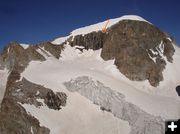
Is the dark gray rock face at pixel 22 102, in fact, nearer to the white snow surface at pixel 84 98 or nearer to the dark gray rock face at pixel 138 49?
the white snow surface at pixel 84 98

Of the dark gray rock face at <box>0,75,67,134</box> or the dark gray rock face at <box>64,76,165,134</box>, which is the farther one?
the dark gray rock face at <box>64,76,165,134</box>

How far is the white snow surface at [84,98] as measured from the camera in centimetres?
3956

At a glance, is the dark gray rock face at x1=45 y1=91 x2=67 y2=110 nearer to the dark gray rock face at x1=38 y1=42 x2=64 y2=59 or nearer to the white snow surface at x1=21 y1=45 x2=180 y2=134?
the white snow surface at x1=21 y1=45 x2=180 y2=134

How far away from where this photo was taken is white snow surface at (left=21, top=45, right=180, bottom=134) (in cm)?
3956

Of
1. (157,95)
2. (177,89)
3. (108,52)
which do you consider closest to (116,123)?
(157,95)

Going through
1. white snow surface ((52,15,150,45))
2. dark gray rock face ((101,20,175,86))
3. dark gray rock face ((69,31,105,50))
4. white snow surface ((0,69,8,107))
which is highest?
white snow surface ((52,15,150,45))

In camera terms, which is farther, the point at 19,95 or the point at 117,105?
the point at 117,105

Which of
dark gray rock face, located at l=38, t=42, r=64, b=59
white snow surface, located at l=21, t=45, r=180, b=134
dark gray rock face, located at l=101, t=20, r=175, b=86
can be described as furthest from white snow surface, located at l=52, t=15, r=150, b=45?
dark gray rock face, located at l=38, t=42, r=64, b=59

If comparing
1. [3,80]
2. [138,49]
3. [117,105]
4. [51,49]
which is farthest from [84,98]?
[51,49]

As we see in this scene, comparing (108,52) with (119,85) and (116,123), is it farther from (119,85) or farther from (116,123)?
(116,123)

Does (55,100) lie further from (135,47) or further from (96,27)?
(96,27)

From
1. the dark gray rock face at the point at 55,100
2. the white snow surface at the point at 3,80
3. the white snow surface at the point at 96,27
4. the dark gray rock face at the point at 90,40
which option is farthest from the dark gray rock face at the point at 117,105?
the white snow surface at the point at 96,27

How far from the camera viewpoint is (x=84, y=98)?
44219 mm

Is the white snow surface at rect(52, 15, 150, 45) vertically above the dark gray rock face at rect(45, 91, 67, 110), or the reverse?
the white snow surface at rect(52, 15, 150, 45)
